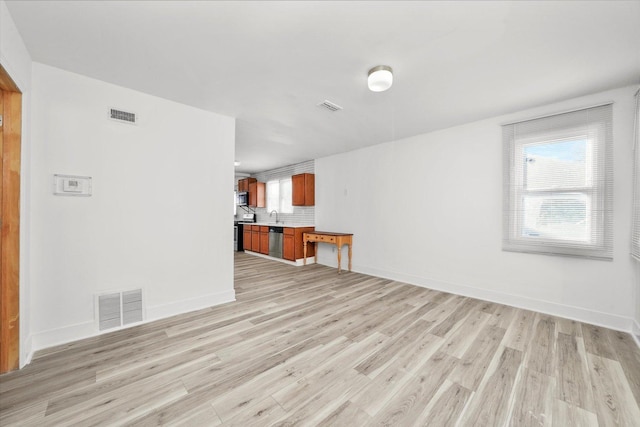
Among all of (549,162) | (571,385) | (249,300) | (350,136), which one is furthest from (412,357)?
(350,136)

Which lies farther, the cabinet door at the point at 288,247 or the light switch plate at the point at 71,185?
the cabinet door at the point at 288,247

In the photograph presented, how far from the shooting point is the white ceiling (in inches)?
61.8

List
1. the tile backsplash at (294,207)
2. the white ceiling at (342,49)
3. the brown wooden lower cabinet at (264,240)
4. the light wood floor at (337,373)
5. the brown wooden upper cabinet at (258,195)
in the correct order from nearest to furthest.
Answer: the light wood floor at (337,373)
the white ceiling at (342,49)
the tile backsplash at (294,207)
the brown wooden lower cabinet at (264,240)
the brown wooden upper cabinet at (258,195)

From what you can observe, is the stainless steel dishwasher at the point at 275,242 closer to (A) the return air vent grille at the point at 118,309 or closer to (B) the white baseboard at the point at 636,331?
(A) the return air vent grille at the point at 118,309

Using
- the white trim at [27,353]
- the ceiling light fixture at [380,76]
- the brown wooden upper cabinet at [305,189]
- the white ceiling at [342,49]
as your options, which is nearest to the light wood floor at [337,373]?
the white trim at [27,353]

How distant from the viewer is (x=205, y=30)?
1732 millimetres

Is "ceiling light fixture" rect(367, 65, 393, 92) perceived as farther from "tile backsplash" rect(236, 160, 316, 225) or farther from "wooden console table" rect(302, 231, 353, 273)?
"tile backsplash" rect(236, 160, 316, 225)

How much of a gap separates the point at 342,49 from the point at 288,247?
4.43 meters

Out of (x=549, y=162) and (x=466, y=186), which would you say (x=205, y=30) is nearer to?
(x=466, y=186)

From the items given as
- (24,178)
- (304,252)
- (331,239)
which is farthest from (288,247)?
(24,178)

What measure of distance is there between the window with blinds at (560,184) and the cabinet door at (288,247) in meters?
3.90

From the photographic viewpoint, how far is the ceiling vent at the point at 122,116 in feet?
8.01

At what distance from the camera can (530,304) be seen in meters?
3.01

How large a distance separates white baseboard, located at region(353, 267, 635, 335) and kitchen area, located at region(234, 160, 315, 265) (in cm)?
246
